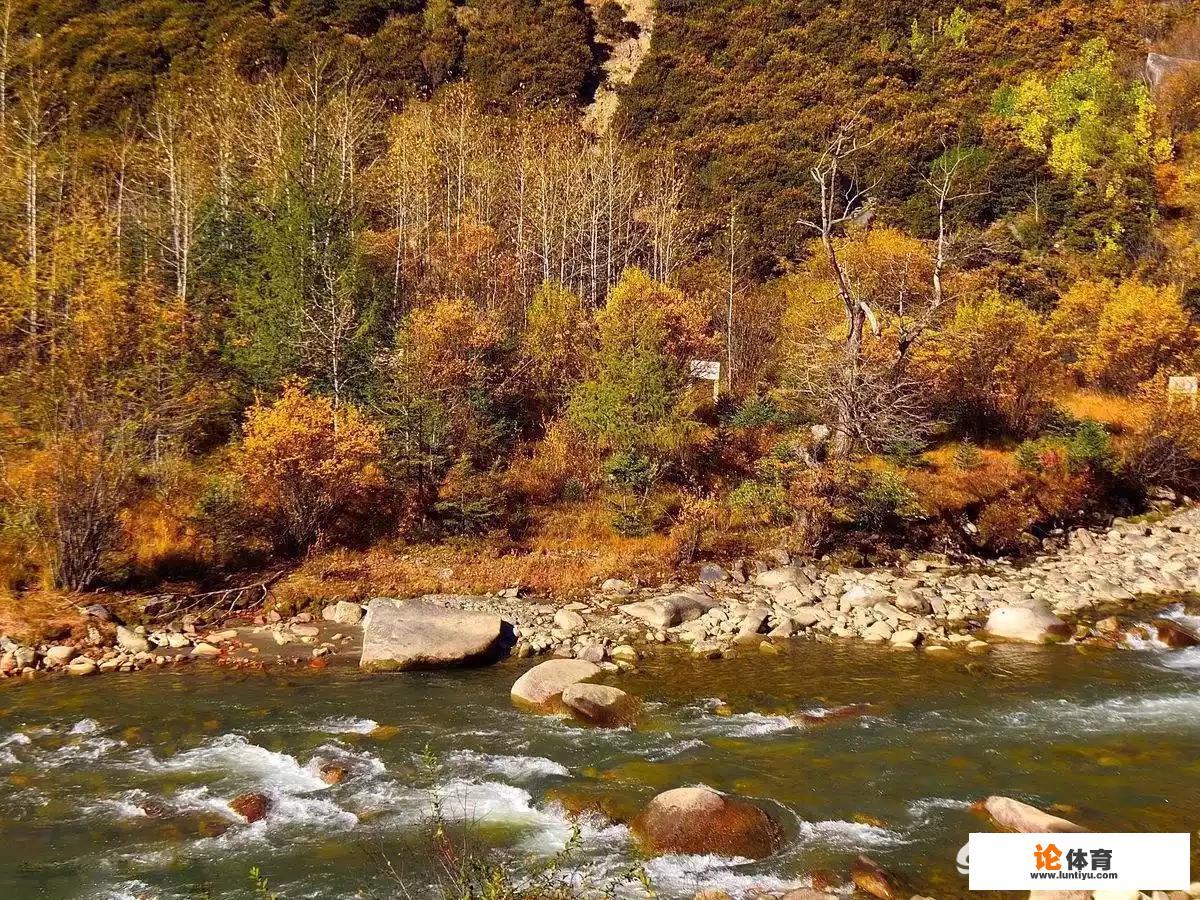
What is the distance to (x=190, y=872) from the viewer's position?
26.2 feet

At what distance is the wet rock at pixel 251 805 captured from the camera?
8992 millimetres

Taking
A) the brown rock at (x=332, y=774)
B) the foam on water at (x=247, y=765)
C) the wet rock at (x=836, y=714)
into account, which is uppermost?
the wet rock at (x=836, y=714)

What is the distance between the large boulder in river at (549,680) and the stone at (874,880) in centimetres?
523

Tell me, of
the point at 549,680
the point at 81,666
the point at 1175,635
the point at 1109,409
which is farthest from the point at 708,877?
the point at 1109,409

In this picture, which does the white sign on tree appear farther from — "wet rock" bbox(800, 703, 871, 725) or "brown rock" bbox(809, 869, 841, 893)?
"brown rock" bbox(809, 869, 841, 893)

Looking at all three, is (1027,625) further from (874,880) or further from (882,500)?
(874,880)

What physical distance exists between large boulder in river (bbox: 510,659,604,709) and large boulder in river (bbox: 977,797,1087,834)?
19.3ft

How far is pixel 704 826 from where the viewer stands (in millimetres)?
8531

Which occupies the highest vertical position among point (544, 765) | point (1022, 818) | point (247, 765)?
point (1022, 818)

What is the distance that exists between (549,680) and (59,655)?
27.4 feet

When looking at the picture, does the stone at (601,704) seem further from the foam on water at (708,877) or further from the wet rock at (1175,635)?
the wet rock at (1175,635)

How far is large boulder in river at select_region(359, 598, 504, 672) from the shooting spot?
1396cm

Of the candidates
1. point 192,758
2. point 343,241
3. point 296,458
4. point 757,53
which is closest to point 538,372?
point 343,241

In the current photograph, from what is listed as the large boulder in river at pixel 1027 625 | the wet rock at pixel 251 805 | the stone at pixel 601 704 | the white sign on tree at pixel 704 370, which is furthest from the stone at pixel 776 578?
the wet rock at pixel 251 805
